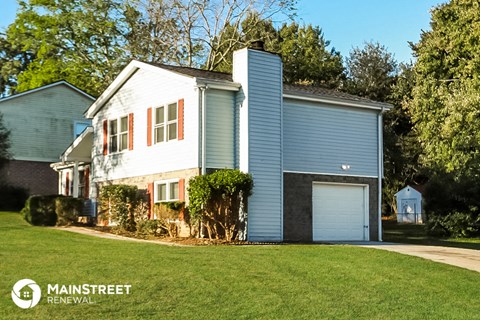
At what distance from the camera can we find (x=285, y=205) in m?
22.5

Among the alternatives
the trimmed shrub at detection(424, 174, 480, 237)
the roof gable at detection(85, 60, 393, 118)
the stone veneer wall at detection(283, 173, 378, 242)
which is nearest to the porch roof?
the roof gable at detection(85, 60, 393, 118)

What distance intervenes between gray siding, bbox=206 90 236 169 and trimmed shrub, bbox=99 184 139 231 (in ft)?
12.8

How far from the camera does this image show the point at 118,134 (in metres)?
26.1

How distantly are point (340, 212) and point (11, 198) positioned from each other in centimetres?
1752

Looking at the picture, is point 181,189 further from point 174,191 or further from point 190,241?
point 190,241

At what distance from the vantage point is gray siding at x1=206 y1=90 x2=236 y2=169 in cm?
2150

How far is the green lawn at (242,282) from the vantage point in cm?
1045

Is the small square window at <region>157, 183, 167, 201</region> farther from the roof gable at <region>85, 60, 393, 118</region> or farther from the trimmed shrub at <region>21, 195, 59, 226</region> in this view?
the trimmed shrub at <region>21, 195, 59, 226</region>

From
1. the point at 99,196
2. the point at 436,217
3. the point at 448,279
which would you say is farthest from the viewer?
the point at 436,217

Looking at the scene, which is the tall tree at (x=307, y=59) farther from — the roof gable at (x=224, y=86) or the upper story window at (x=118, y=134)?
the upper story window at (x=118, y=134)

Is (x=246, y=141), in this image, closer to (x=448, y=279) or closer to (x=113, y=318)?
(x=448, y=279)

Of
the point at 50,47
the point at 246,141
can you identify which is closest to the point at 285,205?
the point at 246,141

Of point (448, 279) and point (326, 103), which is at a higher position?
point (326, 103)

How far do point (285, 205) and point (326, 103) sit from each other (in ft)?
13.4
